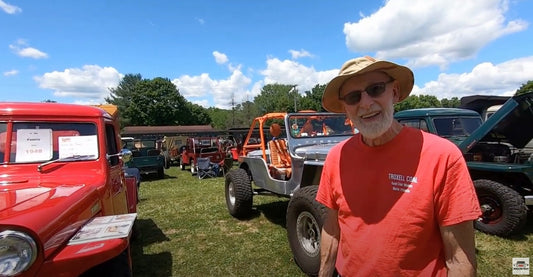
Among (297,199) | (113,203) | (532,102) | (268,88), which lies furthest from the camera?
(268,88)

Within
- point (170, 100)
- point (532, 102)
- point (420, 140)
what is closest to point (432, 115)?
point (532, 102)

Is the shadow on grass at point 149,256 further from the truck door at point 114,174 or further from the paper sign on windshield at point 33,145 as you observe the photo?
the paper sign on windshield at point 33,145

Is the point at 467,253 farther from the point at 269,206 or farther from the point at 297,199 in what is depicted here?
the point at 269,206

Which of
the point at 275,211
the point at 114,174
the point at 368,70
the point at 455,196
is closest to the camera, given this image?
the point at 455,196

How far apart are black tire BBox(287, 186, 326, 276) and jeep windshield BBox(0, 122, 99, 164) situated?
2.16 m

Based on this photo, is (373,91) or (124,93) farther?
(124,93)

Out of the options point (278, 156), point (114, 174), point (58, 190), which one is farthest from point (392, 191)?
point (278, 156)

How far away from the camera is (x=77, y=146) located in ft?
10.6

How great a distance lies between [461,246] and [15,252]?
6.75 ft

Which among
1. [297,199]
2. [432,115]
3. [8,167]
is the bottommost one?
[297,199]

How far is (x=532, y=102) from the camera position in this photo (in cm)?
464

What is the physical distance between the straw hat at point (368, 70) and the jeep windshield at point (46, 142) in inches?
101

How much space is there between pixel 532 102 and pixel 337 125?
2.72 meters

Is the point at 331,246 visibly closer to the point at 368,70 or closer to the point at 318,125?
the point at 368,70
